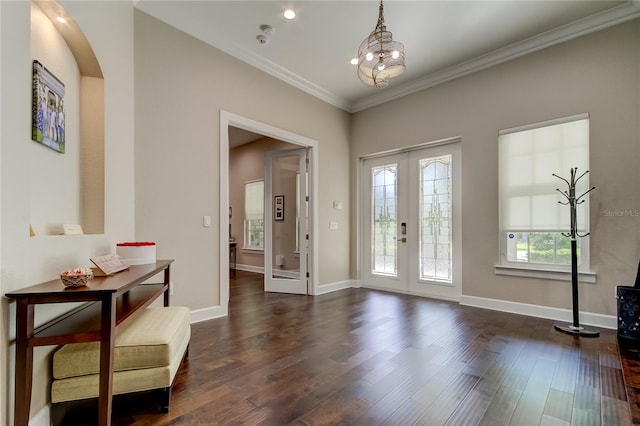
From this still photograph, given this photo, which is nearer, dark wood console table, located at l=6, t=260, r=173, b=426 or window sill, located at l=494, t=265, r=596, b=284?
dark wood console table, located at l=6, t=260, r=173, b=426

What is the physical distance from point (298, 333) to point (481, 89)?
3973mm

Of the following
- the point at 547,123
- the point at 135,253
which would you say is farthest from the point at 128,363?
the point at 547,123

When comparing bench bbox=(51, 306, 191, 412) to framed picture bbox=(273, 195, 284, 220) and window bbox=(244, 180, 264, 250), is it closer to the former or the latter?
framed picture bbox=(273, 195, 284, 220)

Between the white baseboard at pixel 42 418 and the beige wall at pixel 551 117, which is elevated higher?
the beige wall at pixel 551 117

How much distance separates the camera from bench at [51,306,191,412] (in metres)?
1.60

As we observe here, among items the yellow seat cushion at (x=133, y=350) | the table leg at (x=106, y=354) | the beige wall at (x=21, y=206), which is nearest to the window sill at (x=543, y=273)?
the yellow seat cushion at (x=133, y=350)

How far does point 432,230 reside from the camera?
4664 mm

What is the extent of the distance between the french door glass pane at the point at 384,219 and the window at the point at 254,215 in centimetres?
289

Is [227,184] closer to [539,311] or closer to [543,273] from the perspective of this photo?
[543,273]

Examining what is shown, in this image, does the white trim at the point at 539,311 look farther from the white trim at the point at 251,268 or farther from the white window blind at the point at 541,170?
the white trim at the point at 251,268

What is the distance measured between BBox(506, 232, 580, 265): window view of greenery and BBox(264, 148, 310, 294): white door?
298 cm

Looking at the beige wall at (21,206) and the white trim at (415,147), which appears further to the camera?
the white trim at (415,147)

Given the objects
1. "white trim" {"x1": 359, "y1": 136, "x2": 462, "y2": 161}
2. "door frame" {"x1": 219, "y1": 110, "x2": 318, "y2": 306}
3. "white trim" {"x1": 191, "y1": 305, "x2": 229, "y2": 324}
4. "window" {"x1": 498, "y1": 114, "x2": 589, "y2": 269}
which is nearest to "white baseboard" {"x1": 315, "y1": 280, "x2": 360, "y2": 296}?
"door frame" {"x1": 219, "y1": 110, "x2": 318, "y2": 306}

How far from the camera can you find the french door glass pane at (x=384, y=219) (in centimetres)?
514
